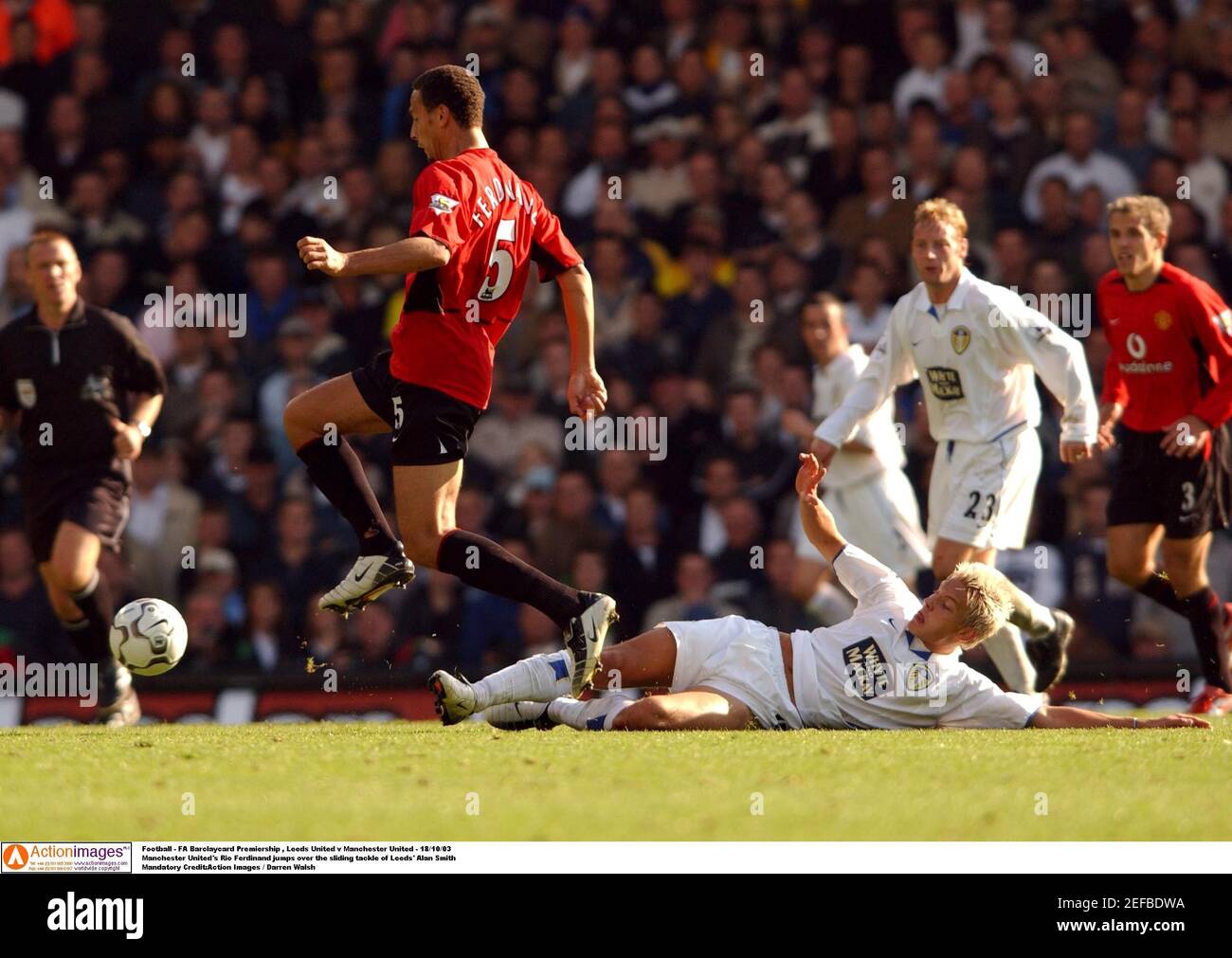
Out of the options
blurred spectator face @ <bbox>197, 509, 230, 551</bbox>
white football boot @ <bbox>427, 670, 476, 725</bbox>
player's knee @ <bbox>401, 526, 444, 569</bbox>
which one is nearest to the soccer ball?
player's knee @ <bbox>401, 526, 444, 569</bbox>

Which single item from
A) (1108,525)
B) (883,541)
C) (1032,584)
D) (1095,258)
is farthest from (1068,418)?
(1095,258)

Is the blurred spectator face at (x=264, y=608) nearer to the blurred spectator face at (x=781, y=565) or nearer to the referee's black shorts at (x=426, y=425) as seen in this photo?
the blurred spectator face at (x=781, y=565)

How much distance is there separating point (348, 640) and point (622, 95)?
490 cm

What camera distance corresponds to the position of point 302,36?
1430cm

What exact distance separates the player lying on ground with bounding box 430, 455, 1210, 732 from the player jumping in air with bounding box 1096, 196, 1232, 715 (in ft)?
6.00

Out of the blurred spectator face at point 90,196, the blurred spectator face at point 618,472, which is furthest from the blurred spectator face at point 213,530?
the blurred spectator face at point 90,196

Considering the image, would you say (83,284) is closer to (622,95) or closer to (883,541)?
(622,95)

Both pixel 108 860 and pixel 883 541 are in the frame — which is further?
pixel 883 541

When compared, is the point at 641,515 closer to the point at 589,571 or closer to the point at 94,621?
the point at 589,571

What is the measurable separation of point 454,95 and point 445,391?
44.8 inches

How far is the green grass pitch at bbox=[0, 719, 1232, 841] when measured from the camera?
15.5 ft

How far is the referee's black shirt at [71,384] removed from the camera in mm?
8375

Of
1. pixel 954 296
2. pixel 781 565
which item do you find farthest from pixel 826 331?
pixel 954 296

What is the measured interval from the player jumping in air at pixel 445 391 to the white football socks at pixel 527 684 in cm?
10
